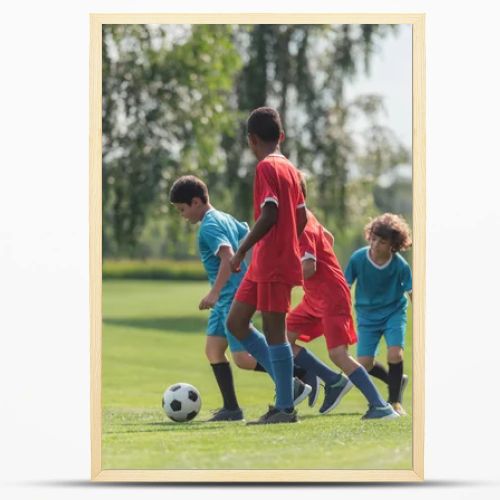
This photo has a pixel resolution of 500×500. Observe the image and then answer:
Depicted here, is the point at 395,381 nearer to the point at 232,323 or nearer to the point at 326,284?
the point at 326,284

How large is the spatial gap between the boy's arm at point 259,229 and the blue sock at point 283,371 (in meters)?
0.54

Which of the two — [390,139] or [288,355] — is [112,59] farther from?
[288,355]

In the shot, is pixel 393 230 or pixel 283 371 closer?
pixel 283 371

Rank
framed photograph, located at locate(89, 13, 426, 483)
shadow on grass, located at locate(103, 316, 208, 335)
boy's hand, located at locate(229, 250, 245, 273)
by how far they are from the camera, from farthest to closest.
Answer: shadow on grass, located at locate(103, 316, 208, 335), framed photograph, located at locate(89, 13, 426, 483), boy's hand, located at locate(229, 250, 245, 273)

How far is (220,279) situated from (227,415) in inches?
36.3

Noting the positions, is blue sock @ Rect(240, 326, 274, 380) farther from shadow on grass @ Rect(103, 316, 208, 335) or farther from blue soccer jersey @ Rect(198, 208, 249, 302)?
shadow on grass @ Rect(103, 316, 208, 335)

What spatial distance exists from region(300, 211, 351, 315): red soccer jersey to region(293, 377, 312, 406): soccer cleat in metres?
0.44

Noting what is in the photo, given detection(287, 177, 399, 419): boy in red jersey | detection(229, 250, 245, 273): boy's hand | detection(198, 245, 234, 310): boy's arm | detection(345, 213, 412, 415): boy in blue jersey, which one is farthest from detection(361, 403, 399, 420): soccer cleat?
detection(229, 250, 245, 273): boy's hand

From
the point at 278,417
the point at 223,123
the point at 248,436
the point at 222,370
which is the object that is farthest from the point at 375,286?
the point at 223,123

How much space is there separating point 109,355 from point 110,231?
1.24 meters

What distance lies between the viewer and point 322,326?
6824mm

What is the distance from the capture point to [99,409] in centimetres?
621

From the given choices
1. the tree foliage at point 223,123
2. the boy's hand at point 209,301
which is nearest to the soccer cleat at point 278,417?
the boy's hand at point 209,301

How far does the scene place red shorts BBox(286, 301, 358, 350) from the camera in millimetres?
6656
